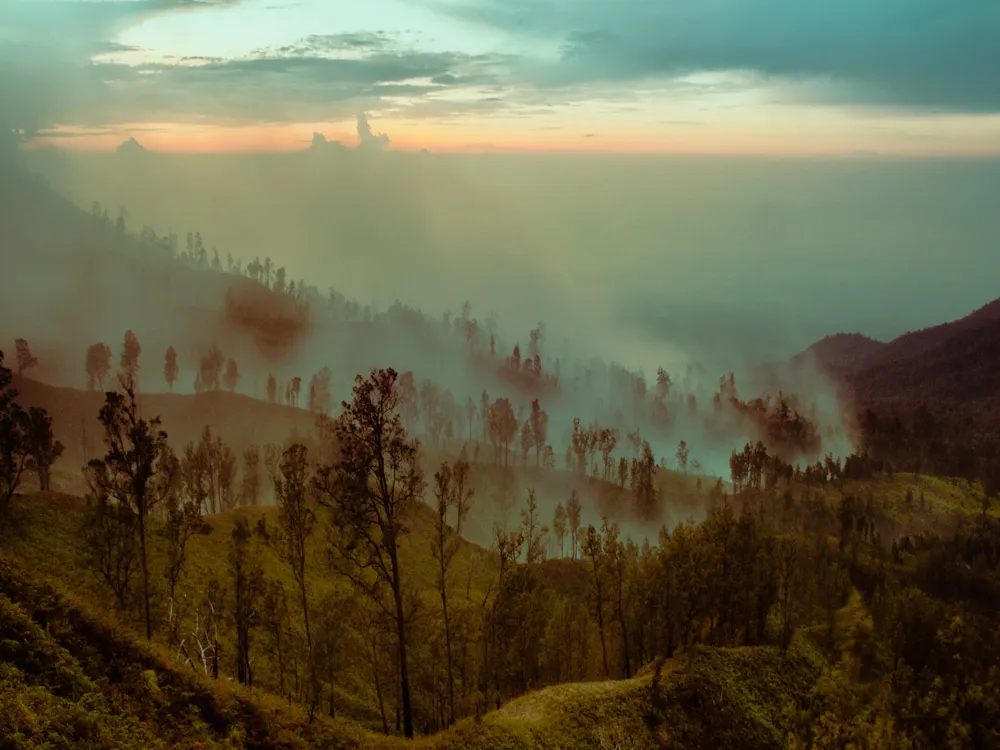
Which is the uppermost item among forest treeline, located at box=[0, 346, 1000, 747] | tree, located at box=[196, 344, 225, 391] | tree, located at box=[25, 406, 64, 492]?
tree, located at box=[196, 344, 225, 391]

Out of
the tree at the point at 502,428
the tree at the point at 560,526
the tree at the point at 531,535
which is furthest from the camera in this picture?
the tree at the point at 502,428

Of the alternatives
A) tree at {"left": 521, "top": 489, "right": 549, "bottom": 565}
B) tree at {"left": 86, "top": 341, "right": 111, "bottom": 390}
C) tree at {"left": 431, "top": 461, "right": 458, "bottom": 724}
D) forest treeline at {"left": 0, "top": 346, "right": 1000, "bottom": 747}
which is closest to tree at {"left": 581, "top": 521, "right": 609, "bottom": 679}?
forest treeline at {"left": 0, "top": 346, "right": 1000, "bottom": 747}

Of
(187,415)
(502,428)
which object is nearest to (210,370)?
(187,415)

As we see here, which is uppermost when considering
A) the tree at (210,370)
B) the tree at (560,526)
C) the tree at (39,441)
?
the tree at (210,370)

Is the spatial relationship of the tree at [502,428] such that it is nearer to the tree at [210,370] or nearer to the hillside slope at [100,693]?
the tree at [210,370]

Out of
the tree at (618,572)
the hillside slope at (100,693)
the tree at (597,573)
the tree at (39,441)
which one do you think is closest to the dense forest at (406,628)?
the hillside slope at (100,693)

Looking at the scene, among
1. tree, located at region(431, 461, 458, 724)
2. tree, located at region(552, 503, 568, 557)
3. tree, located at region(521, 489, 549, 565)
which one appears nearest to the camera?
tree, located at region(431, 461, 458, 724)

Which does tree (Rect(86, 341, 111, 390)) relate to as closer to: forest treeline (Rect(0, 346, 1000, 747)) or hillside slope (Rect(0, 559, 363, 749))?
forest treeline (Rect(0, 346, 1000, 747))

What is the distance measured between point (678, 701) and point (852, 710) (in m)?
9.57

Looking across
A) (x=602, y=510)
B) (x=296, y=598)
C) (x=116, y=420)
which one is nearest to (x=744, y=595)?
(x=296, y=598)

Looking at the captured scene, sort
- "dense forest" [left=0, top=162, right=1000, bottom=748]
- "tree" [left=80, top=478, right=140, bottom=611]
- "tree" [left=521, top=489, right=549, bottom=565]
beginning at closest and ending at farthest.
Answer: "dense forest" [left=0, top=162, right=1000, bottom=748] → "tree" [left=80, top=478, right=140, bottom=611] → "tree" [left=521, top=489, right=549, bottom=565]

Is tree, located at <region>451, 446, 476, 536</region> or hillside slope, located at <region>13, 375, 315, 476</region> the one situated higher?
hillside slope, located at <region>13, 375, 315, 476</region>

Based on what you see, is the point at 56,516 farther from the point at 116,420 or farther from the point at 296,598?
the point at 116,420

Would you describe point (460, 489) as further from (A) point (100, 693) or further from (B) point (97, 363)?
(B) point (97, 363)
